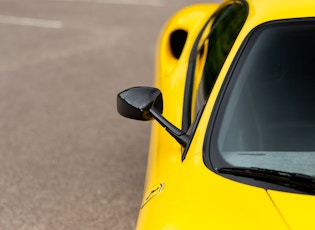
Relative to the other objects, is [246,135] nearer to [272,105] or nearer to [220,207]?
[272,105]

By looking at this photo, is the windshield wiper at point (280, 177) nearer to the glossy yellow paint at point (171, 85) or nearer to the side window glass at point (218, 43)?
the glossy yellow paint at point (171, 85)

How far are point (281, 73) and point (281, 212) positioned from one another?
93cm

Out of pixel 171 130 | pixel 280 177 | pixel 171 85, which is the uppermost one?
pixel 280 177

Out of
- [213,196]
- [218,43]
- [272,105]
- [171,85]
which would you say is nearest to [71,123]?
[171,85]

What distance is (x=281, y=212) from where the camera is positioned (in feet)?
8.98

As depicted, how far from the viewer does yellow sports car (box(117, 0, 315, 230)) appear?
2.82m

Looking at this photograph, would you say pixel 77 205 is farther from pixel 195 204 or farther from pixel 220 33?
pixel 195 204

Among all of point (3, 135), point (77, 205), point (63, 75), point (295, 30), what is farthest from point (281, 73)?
point (63, 75)

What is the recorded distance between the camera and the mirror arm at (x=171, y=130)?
3.38 meters

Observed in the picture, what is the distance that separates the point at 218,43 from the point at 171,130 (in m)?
1.08

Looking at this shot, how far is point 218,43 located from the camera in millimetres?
4359

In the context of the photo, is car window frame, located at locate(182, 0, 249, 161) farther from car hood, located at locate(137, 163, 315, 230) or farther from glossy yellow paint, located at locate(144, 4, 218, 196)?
car hood, located at locate(137, 163, 315, 230)

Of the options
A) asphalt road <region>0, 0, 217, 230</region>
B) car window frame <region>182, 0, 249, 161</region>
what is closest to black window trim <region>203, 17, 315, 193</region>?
car window frame <region>182, 0, 249, 161</region>

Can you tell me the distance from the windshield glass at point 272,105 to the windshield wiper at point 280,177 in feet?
0.24
